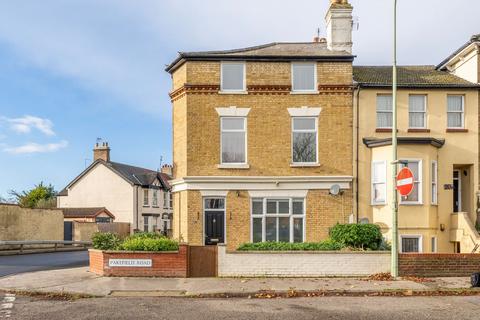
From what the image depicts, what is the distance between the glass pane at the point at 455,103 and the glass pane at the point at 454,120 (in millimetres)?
215

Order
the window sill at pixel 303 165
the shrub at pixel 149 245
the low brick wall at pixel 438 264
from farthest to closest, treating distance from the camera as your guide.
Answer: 1. the window sill at pixel 303 165
2. the shrub at pixel 149 245
3. the low brick wall at pixel 438 264

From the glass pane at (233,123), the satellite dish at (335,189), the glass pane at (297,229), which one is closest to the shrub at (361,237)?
the satellite dish at (335,189)

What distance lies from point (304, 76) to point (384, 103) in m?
3.64

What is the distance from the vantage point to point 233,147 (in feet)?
71.3

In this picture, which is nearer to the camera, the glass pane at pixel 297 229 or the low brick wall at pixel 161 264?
the low brick wall at pixel 161 264

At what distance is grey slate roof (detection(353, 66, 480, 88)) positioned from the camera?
22.2 metres

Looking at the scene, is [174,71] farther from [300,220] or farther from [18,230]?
[18,230]

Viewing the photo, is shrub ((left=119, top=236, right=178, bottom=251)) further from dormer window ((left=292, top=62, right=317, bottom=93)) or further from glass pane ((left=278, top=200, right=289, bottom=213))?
dormer window ((left=292, top=62, right=317, bottom=93))

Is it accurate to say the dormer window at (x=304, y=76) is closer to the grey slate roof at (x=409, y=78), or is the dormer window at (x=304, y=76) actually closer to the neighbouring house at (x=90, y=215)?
the grey slate roof at (x=409, y=78)

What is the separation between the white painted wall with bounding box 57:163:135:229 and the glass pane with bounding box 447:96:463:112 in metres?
32.4

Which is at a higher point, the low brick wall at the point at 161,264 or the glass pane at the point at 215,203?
the glass pane at the point at 215,203

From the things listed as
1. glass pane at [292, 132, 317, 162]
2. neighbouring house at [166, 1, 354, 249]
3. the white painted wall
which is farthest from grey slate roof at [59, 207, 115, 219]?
glass pane at [292, 132, 317, 162]

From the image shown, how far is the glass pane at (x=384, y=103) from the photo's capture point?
22281 millimetres

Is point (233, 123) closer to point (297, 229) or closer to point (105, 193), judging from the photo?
Answer: point (297, 229)
